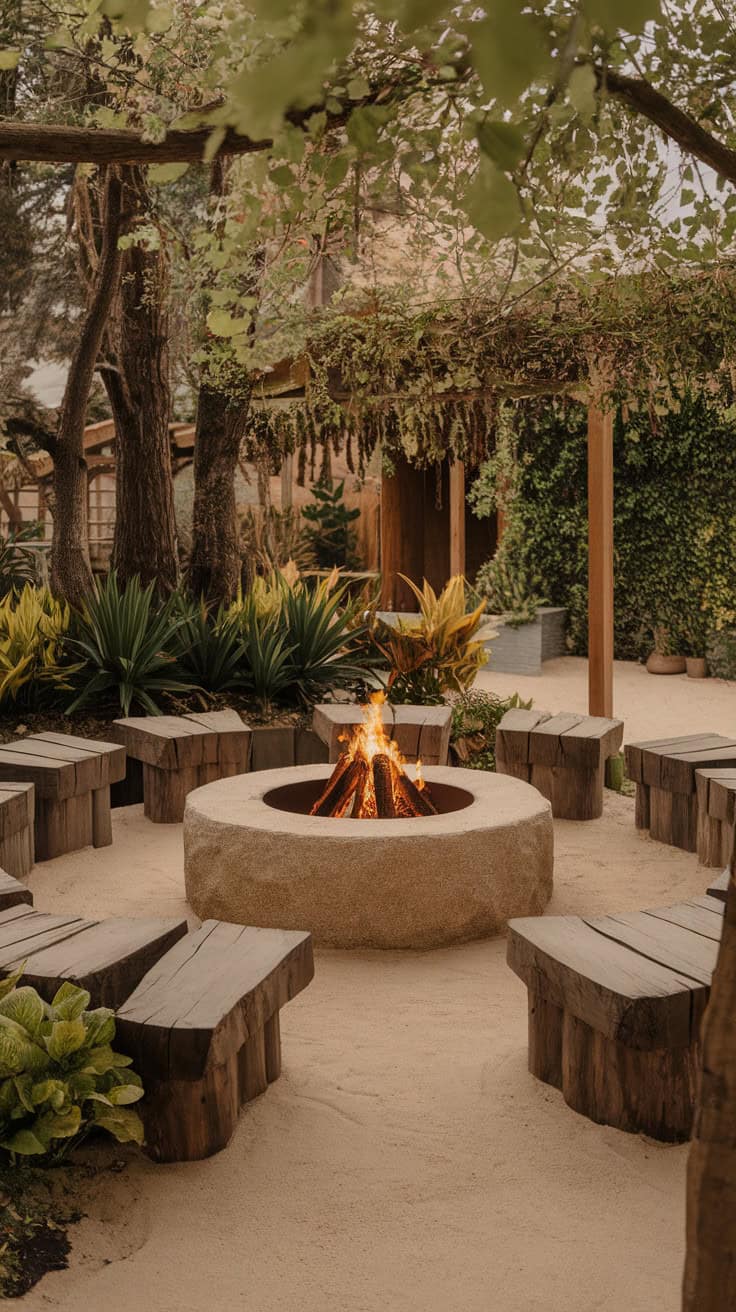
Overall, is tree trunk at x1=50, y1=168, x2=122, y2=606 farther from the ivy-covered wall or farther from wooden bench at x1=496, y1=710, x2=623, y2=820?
the ivy-covered wall

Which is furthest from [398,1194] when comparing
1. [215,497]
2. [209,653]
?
[215,497]

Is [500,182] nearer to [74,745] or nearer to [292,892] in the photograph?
[292,892]

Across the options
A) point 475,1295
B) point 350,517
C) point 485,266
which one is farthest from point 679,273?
point 350,517

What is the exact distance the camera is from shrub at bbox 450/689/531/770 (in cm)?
734

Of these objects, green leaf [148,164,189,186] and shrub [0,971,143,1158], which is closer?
shrub [0,971,143,1158]

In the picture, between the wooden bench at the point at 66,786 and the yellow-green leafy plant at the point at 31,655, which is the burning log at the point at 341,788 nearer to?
the wooden bench at the point at 66,786

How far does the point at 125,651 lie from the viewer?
6.89 meters

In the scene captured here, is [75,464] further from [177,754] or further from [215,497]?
[177,754]

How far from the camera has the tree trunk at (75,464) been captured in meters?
7.63

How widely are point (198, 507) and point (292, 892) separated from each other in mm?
4580

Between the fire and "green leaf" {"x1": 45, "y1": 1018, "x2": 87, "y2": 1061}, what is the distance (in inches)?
84.7

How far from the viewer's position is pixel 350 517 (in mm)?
16609

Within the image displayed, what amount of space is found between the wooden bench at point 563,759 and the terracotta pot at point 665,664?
5.76 m

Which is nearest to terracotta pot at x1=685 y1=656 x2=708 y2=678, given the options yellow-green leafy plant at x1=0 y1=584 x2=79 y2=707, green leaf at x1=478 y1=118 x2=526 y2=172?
yellow-green leafy plant at x1=0 y1=584 x2=79 y2=707
